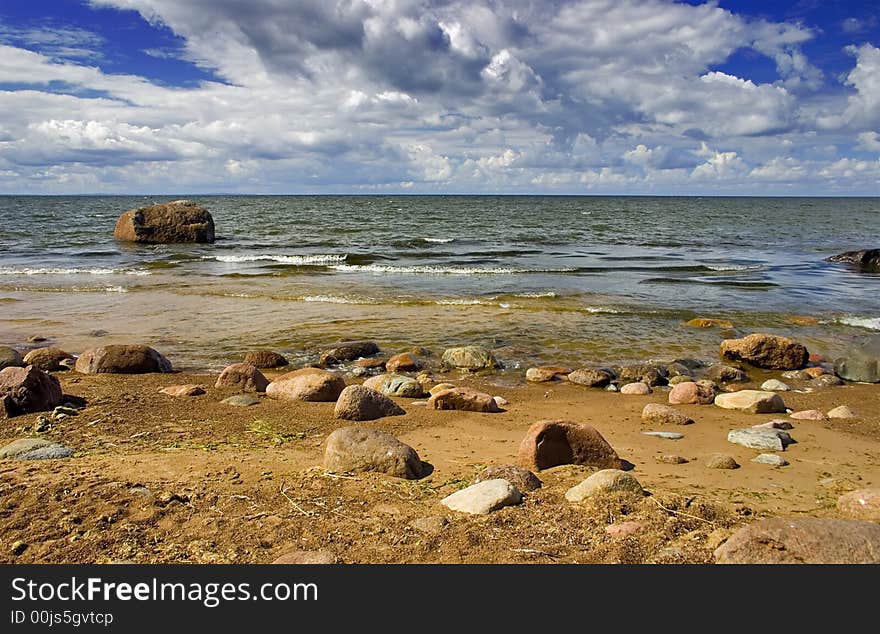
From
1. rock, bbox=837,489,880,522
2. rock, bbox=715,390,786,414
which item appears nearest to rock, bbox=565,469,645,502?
rock, bbox=837,489,880,522

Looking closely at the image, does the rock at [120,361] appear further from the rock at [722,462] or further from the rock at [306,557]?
the rock at [722,462]

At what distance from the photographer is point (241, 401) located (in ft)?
22.4

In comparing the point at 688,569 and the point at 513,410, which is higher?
the point at 688,569

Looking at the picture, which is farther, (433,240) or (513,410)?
(433,240)

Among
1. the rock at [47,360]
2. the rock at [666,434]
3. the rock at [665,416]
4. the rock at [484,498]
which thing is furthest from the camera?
the rock at [47,360]

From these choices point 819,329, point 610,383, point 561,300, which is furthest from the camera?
point 561,300

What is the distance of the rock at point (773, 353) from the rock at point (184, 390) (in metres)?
7.94

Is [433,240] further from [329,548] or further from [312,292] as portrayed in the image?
[329,548]

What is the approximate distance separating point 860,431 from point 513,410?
3601mm

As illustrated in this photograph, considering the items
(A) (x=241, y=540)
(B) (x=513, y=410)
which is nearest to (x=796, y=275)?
(B) (x=513, y=410)

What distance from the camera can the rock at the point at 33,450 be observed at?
453 centimetres

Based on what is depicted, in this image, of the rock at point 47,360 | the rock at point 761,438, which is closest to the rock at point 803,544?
the rock at point 761,438

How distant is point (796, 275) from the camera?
2058cm

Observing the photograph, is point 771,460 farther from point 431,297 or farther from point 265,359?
point 431,297
